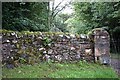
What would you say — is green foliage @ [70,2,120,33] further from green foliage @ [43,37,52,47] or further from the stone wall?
green foliage @ [43,37,52,47]

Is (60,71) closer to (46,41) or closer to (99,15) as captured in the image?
(46,41)

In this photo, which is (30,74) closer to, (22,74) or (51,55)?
(22,74)

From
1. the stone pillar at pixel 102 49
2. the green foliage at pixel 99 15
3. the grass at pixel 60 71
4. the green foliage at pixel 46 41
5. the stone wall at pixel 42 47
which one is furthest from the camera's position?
the green foliage at pixel 99 15

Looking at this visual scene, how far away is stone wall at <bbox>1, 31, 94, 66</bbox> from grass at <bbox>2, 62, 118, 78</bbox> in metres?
0.33

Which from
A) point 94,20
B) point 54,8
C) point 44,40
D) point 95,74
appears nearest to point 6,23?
point 44,40

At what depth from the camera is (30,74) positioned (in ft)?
21.7

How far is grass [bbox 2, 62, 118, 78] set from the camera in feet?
21.7

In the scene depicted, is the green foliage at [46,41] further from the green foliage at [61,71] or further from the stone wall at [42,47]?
the green foliage at [61,71]

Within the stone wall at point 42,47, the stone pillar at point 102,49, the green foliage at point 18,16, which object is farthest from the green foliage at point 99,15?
the green foliage at point 18,16

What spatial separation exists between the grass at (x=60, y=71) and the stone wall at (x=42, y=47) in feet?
1.10

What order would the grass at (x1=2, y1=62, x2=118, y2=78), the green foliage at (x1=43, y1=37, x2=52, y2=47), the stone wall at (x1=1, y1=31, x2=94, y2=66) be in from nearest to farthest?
the grass at (x1=2, y1=62, x2=118, y2=78)
the stone wall at (x1=1, y1=31, x2=94, y2=66)
the green foliage at (x1=43, y1=37, x2=52, y2=47)

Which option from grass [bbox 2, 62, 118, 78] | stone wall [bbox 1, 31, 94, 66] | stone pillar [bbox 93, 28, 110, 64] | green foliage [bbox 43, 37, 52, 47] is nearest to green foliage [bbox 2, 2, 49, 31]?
stone wall [bbox 1, 31, 94, 66]

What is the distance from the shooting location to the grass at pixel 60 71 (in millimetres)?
6609

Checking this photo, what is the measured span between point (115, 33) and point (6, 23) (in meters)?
6.50
